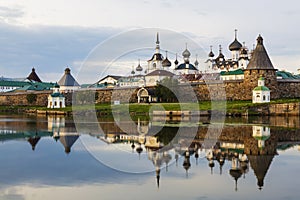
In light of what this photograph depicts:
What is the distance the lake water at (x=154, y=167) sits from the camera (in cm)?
675

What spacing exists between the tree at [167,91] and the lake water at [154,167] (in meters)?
23.6

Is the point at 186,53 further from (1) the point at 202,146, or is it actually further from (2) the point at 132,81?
(1) the point at 202,146

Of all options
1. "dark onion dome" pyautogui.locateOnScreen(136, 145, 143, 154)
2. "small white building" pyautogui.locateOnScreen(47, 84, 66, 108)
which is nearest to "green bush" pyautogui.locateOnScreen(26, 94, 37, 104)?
"small white building" pyautogui.locateOnScreen(47, 84, 66, 108)

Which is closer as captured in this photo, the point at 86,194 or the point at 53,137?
the point at 86,194

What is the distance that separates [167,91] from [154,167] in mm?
29337

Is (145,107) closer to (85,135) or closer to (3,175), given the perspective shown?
(85,135)

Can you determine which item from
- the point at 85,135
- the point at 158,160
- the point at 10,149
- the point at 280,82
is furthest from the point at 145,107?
the point at 158,160

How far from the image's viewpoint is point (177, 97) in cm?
3806

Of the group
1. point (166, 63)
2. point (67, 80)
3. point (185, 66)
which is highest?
point (166, 63)

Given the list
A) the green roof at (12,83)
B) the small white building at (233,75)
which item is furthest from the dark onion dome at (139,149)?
the green roof at (12,83)

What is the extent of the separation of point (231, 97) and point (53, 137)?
915 inches

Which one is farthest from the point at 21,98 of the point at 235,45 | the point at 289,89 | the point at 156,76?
the point at 289,89

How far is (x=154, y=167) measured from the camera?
29.4ft

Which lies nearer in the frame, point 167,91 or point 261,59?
point 261,59
